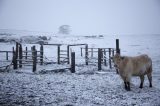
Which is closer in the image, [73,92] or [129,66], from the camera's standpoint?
[73,92]

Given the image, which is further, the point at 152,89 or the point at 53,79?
the point at 53,79

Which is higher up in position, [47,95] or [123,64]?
[123,64]

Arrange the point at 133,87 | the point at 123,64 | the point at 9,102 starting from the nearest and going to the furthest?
1. the point at 9,102
2. the point at 123,64
3. the point at 133,87

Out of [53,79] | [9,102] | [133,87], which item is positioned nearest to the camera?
[9,102]

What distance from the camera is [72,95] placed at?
27.6ft

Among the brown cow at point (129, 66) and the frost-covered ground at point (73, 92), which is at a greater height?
the brown cow at point (129, 66)

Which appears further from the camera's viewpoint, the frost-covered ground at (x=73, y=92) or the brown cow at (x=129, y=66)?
the brown cow at (x=129, y=66)

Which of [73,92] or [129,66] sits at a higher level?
[129,66]

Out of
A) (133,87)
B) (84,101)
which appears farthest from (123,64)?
(84,101)

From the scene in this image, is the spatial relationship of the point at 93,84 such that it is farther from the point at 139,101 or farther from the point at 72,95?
the point at 139,101

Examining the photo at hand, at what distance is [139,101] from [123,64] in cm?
214

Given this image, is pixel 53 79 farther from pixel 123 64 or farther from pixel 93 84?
pixel 123 64

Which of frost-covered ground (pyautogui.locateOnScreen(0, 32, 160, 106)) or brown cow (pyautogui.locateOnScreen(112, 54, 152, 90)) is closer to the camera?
frost-covered ground (pyautogui.locateOnScreen(0, 32, 160, 106))

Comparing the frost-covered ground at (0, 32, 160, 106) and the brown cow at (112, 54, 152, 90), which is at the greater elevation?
the brown cow at (112, 54, 152, 90)
